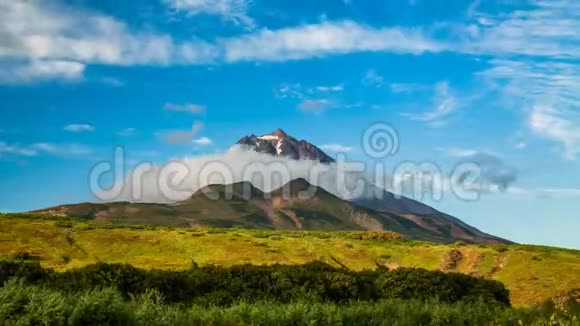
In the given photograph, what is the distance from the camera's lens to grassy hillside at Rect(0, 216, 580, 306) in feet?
236

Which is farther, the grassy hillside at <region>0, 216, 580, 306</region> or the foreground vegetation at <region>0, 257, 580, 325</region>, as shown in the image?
the grassy hillside at <region>0, 216, 580, 306</region>

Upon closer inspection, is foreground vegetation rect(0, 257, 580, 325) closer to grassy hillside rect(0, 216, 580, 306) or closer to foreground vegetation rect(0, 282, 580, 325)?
foreground vegetation rect(0, 282, 580, 325)

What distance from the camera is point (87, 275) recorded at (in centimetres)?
3975

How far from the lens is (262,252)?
81438mm

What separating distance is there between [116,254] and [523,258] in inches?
2011

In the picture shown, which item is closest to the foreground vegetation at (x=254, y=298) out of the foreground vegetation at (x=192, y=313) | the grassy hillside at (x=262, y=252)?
the foreground vegetation at (x=192, y=313)

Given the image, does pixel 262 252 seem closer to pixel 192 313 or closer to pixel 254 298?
pixel 254 298

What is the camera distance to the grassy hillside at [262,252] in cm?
7194

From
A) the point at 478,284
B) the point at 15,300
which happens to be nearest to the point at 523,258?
the point at 478,284

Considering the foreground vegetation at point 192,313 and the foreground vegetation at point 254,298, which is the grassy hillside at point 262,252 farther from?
the foreground vegetation at point 192,313

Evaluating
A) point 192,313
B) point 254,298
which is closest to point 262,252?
point 254,298

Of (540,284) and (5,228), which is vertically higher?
(5,228)

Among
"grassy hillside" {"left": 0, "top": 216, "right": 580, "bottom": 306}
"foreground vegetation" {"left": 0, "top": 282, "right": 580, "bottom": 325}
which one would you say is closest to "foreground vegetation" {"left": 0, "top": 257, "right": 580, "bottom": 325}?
"foreground vegetation" {"left": 0, "top": 282, "right": 580, "bottom": 325}

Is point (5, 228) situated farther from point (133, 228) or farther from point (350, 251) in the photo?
point (350, 251)
